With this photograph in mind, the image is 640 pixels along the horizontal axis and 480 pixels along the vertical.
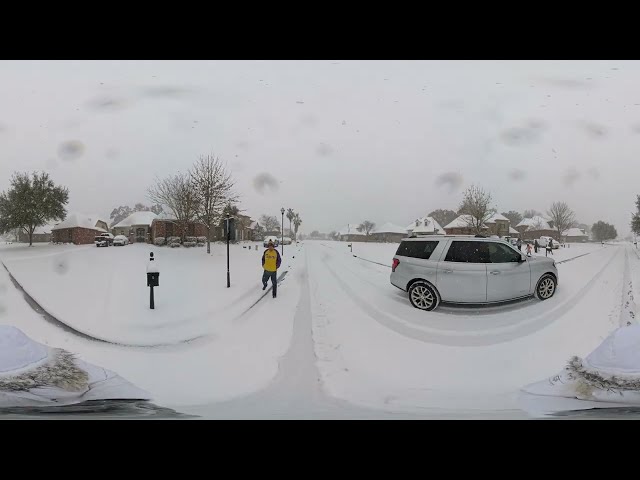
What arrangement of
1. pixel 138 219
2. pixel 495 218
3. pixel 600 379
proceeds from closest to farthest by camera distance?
pixel 600 379 → pixel 495 218 → pixel 138 219

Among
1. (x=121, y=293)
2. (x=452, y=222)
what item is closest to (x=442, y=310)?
(x=452, y=222)

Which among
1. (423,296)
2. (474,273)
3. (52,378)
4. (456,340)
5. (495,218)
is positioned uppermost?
(495,218)

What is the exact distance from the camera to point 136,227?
5.34ft

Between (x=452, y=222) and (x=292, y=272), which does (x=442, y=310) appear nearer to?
(x=452, y=222)

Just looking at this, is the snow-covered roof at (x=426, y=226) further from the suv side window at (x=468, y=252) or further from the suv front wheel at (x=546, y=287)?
the suv front wheel at (x=546, y=287)

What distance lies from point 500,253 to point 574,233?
0.73 meters

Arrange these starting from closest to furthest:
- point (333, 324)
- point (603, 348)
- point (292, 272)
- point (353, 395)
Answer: point (353, 395) → point (603, 348) → point (333, 324) → point (292, 272)

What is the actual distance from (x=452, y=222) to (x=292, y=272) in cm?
126

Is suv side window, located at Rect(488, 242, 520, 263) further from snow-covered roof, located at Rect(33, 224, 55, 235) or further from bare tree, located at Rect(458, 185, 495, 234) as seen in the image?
snow-covered roof, located at Rect(33, 224, 55, 235)

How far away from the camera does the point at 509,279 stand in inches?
59.0

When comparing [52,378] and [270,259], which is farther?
[270,259]

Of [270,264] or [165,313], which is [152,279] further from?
[270,264]

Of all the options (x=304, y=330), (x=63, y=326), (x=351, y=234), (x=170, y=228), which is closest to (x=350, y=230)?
(x=351, y=234)

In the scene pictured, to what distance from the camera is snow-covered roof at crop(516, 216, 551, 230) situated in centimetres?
157
